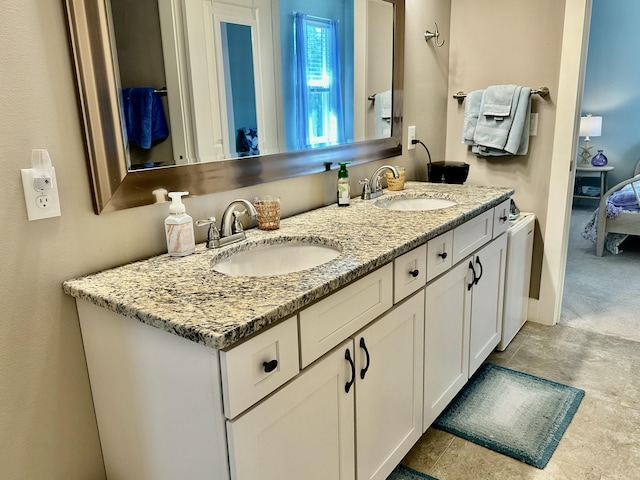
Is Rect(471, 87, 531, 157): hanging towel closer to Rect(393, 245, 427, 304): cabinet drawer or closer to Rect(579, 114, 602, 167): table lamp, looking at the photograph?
Rect(393, 245, 427, 304): cabinet drawer

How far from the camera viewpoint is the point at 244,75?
162 cm

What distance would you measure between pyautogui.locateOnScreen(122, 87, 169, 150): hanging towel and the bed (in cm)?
384

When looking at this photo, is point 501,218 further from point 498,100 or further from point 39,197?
point 39,197

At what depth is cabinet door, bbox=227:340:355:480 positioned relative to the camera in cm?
103

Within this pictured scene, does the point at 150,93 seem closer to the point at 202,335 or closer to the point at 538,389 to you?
the point at 202,335

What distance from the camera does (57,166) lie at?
1190 millimetres

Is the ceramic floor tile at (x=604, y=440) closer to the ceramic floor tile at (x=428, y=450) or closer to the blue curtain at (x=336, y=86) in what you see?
the ceramic floor tile at (x=428, y=450)

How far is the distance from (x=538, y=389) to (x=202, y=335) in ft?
6.09

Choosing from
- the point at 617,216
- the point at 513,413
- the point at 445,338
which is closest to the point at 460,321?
the point at 445,338

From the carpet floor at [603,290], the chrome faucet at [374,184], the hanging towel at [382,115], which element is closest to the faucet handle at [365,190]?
the chrome faucet at [374,184]

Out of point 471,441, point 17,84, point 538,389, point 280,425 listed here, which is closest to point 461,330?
point 471,441

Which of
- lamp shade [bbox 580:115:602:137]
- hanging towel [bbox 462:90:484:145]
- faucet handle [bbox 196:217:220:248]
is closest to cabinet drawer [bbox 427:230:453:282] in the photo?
faucet handle [bbox 196:217:220:248]

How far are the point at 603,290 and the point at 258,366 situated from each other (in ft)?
10.4

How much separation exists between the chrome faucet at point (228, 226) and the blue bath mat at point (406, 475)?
0.99 metres
